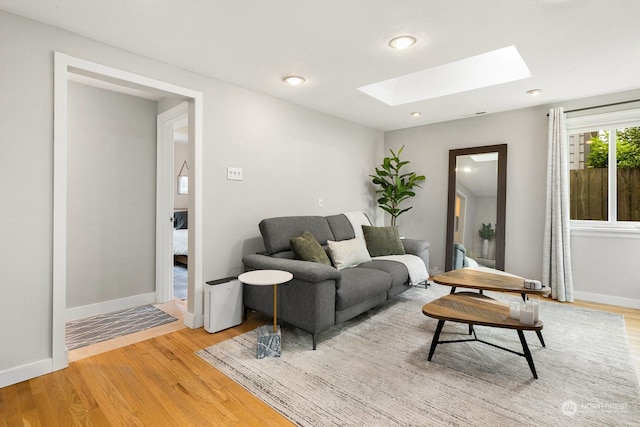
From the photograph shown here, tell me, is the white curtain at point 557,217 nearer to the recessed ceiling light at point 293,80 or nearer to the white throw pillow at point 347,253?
the white throw pillow at point 347,253

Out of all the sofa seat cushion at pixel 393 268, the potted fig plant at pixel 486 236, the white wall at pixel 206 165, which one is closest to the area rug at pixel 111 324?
the white wall at pixel 206 165

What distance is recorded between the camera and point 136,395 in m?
1.89

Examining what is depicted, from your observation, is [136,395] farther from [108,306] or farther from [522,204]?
[522,204]

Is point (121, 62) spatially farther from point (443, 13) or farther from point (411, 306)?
point (411, 306)

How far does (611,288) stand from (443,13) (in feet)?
11.9

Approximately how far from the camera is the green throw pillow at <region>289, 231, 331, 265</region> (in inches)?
118

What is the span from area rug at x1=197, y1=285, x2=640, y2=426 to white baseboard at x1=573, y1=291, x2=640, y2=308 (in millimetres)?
854

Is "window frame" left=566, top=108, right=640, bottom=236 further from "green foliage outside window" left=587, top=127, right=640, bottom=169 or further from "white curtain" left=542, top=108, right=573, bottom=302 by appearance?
"white curtain" left=542, top=108, right=573, bottom=302

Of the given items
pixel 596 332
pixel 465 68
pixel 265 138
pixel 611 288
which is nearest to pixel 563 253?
pixel 611 288

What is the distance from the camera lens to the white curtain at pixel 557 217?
366 centimetres

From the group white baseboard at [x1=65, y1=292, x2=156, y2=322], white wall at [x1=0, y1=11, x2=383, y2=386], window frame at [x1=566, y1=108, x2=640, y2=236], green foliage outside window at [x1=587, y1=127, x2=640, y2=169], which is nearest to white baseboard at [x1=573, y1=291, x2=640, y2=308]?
window frame at [x1=566, y1=108, x2=640, y2=236]

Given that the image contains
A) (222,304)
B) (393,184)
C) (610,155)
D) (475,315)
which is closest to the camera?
(475,315)

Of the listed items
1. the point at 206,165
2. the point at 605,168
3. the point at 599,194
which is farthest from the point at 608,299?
the point at 206,165

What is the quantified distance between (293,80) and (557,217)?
11.0 feet
